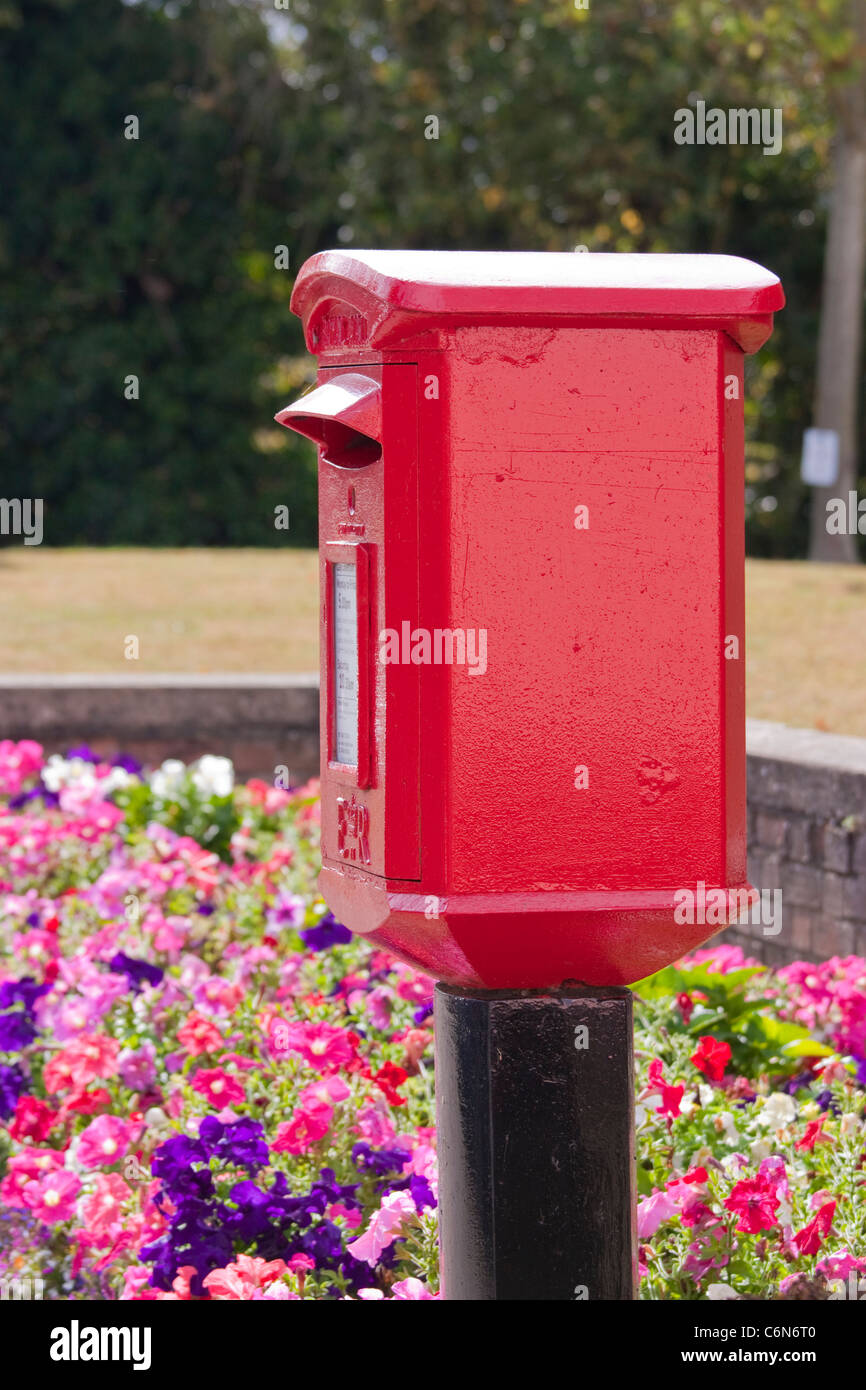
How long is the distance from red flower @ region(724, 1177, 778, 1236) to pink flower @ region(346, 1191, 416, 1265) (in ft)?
1.62

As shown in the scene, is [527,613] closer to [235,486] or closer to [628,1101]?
[628,1101]

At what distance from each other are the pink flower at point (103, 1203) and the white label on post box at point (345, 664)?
1.12 meters

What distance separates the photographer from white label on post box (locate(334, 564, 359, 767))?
2119 millimetres

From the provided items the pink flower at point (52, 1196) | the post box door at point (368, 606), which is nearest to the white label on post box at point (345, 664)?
the post box door at point (368, 606)

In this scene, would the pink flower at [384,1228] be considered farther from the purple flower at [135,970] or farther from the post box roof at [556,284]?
the post box roof at [556,284]

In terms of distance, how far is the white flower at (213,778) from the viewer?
5.34m

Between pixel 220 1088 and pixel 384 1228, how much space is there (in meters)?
0.61

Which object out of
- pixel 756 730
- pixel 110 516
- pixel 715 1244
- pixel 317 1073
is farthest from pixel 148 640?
pixel 110 516

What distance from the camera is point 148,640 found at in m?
8.63

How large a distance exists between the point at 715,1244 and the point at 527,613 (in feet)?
4.01

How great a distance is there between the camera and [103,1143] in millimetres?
3064

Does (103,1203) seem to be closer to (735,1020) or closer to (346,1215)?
(346,1215)

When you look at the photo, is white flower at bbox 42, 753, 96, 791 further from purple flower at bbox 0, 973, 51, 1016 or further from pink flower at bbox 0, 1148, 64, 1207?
pink flower at bbox 0, 1148, 64, 1207

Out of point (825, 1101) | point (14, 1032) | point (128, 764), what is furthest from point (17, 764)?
point (825, 1101)
